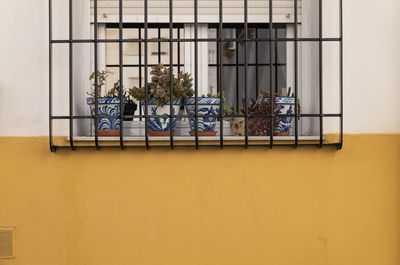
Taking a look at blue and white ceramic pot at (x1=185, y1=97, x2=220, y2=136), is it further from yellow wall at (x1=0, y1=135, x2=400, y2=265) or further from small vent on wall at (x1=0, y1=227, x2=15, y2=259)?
small vent on wall at (x1=0, y1=227, x2=15, y2=259)

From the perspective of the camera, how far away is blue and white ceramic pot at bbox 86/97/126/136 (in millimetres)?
4168

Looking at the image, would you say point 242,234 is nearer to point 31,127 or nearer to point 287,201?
point 287,201

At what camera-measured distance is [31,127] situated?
412 centimetres

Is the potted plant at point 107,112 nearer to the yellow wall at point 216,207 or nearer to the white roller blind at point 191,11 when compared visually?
the yellow wall at point 216,207

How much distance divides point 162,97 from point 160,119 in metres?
0.16

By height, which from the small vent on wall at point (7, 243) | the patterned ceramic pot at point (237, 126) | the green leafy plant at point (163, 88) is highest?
the green leafy plant at point (163, 88)

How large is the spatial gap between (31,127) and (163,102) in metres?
0.95

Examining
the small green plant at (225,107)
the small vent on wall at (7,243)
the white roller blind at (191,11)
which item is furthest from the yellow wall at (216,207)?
the white roller blind at (191,11)

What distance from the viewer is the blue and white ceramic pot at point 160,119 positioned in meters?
4.14

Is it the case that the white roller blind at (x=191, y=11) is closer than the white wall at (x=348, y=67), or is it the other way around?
the white wall at (x=348, y=67)

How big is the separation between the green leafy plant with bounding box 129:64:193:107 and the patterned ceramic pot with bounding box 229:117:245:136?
1.24 feet

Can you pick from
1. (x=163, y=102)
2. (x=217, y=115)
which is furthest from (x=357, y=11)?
(x=163, y=102)

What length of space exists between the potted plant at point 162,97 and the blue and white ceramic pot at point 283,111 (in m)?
0.64

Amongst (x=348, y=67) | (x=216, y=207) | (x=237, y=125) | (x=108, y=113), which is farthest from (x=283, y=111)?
(x=108, y=113)
